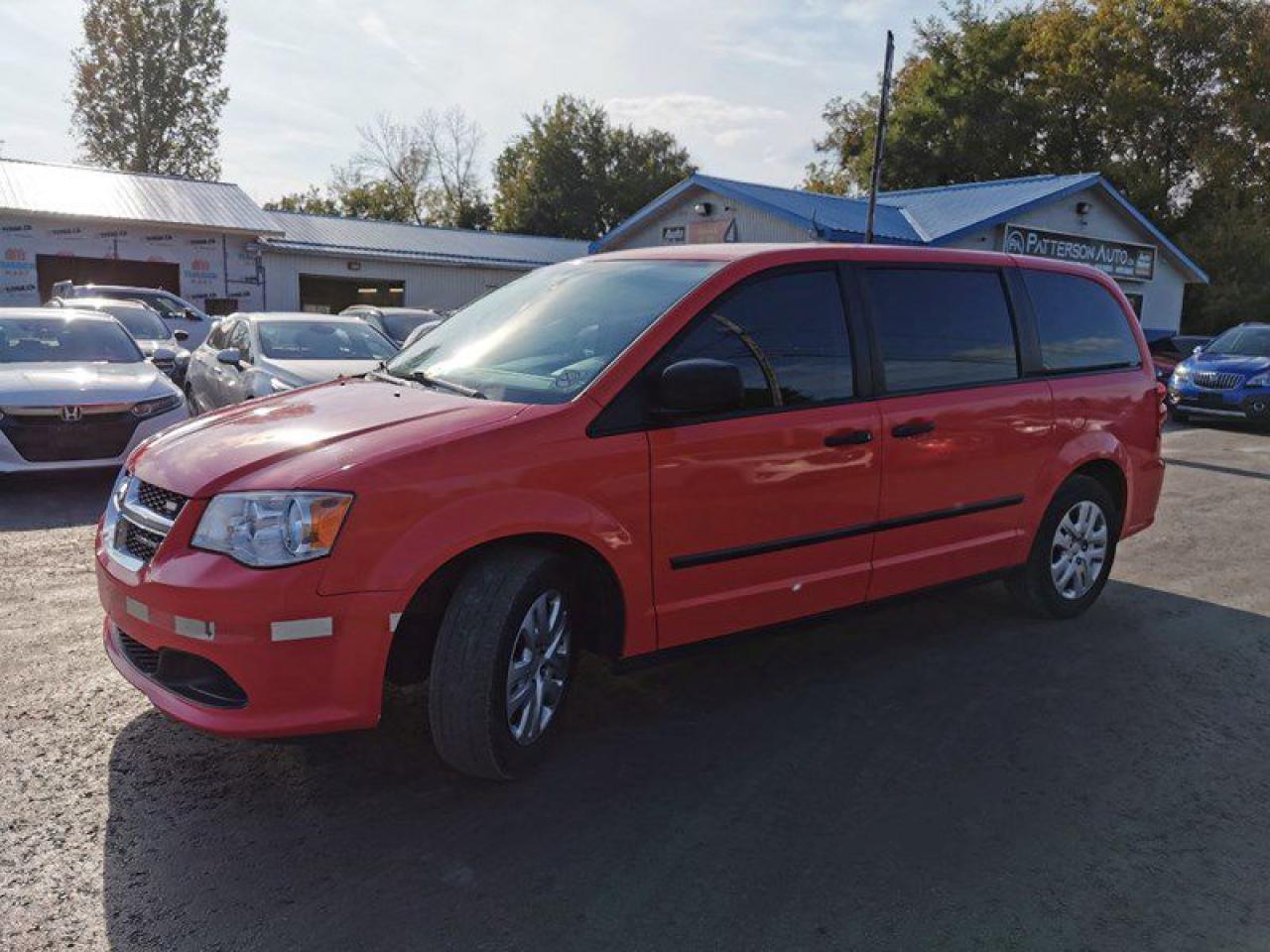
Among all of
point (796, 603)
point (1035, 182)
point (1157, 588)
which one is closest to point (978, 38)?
point (1035, 182)

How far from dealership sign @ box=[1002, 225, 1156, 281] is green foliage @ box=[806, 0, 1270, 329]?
5.97 m

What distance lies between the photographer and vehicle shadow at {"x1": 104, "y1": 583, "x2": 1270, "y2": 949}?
2639mm

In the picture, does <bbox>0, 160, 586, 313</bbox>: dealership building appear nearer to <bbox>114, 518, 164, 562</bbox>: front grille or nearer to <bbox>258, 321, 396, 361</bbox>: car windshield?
<bbox>258, 321, 396, 361</bbox>: car windshield

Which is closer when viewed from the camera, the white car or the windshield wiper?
the windshield wiper

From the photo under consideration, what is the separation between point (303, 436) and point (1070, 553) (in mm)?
4006

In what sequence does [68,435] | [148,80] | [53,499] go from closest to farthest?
[68,435] < [53,499] < [148,80]

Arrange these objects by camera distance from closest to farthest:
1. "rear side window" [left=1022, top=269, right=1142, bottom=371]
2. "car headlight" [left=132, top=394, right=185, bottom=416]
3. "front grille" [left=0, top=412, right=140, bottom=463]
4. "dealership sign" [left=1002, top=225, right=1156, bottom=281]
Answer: "rear side window" [left=1022, top=269, right=1142, bottom=371] → "front grille" [left=0, top=412, right=140, bottom=463] → "car headlight" [left=132, top=394, right=185, bottom=416] → "dealership sign" [left=1002, top=225, right=1156, bottom=281]

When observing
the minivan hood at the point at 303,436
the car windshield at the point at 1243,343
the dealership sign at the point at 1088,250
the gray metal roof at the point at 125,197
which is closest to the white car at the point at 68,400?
the minivan hood at the point at 303,436

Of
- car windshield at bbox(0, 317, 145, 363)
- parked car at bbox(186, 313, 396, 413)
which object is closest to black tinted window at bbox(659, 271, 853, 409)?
parked car at bbox(186, 313, 396, 413)

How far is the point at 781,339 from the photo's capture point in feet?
13.0

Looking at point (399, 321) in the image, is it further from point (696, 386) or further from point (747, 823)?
point (747, 823)

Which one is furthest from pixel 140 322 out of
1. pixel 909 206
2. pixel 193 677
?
pixel 909 206

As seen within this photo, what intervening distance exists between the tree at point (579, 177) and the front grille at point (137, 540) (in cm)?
4762

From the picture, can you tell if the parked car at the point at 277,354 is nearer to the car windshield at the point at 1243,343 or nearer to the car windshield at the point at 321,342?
the car windshield at the point at 321,342
